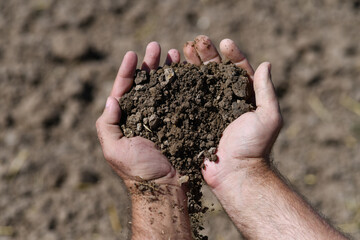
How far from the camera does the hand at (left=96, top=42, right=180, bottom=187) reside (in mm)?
2521

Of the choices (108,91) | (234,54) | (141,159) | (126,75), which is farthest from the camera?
(108,91)

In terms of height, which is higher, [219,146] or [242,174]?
[219,146]

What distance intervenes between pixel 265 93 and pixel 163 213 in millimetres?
965

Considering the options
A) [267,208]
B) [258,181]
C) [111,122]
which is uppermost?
[111,122]

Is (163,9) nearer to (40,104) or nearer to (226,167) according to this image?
(40,104)

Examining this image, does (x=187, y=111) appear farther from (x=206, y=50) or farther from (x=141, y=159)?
(x=206, y=50)

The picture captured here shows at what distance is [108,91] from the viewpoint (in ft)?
12.5

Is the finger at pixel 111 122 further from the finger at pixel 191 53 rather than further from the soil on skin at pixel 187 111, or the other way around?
the finger at pixel 191 53

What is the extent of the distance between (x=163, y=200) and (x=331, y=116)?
6.85 feet

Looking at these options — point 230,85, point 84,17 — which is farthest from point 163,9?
point 230,85

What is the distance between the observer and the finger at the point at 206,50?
2871 mm

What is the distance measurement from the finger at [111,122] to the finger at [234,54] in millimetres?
813

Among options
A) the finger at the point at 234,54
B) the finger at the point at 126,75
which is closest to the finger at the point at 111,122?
the finger at the point at 126,75

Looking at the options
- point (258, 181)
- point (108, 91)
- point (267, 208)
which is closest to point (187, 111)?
point (258, 181)
